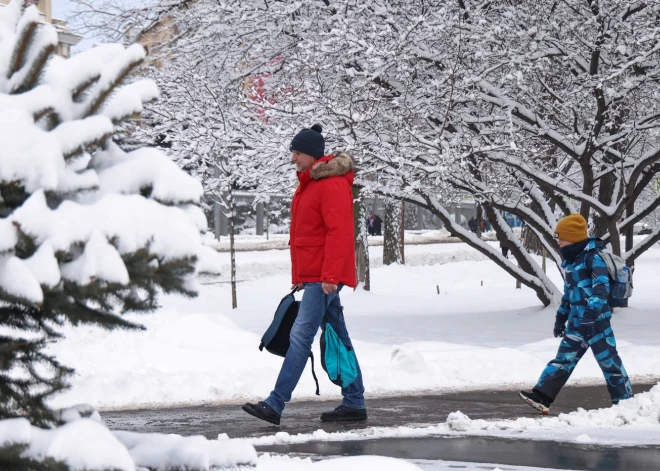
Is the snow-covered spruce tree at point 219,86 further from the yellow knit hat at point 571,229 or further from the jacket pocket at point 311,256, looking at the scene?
the jacket pocket at point 311,256

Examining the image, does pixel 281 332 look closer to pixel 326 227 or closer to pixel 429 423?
pixel 326 227

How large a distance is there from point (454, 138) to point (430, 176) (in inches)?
28.5

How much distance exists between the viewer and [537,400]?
6.78 meters

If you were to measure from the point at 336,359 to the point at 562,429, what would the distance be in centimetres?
158

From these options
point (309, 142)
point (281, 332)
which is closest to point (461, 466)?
point (281, 332)

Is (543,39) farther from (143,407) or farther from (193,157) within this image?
(143,407)

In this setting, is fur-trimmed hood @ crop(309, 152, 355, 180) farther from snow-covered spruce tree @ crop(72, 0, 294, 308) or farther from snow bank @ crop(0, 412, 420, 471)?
snow-covered spruce tree @ crop(72, 0, 294, 308)

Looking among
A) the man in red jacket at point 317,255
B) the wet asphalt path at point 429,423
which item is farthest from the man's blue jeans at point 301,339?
the wet asphalt path at point 429,423

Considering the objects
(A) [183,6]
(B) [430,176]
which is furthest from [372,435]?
(A) [183,6]

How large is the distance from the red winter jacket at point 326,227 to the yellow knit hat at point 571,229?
1678 mm

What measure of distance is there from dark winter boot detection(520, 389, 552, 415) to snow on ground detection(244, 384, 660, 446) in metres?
0.45

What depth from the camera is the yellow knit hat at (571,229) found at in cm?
686

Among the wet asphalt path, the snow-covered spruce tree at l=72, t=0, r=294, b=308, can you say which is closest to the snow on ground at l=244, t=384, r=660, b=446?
the wet asphalt path

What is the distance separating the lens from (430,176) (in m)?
11.2
